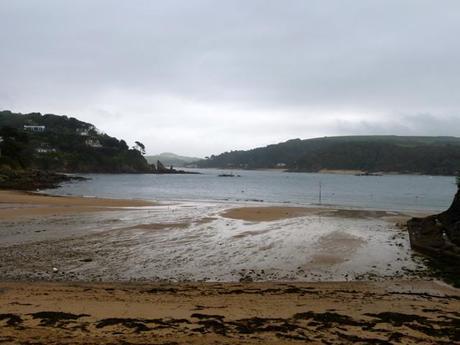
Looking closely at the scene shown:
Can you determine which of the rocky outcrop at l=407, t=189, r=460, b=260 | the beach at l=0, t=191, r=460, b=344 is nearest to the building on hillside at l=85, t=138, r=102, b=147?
the beach at l=0, t=191, r=460, b=344

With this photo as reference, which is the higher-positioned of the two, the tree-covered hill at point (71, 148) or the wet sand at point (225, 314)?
the tree-covered hill at point (71, 148)

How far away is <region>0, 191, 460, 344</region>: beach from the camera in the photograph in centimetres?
677

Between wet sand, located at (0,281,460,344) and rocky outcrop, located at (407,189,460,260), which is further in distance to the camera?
rocky outcrop, located at (407,189,460,260)

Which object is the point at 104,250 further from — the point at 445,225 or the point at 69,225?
the point at 445,225

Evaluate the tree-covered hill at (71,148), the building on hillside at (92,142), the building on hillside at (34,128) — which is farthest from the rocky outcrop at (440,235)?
the building on hillside at (34,128)

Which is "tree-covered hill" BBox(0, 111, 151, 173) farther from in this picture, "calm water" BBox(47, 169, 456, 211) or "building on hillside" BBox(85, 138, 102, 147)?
"calm water" BBox(47, 169, 456, 211)

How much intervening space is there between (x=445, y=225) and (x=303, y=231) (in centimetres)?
632

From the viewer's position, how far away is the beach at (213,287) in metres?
6.77

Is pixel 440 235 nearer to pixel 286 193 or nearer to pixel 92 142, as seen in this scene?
pixel 286 193

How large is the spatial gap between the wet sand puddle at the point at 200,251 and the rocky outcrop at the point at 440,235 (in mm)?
613

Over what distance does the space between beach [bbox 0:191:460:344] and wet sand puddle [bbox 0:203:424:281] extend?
4cm

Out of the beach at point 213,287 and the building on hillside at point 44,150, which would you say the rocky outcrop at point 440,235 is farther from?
the building on hillside at point 44,150

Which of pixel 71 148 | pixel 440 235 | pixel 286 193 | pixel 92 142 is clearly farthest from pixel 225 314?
pixel 92 142

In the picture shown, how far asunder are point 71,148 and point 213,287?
14133 centimetres
